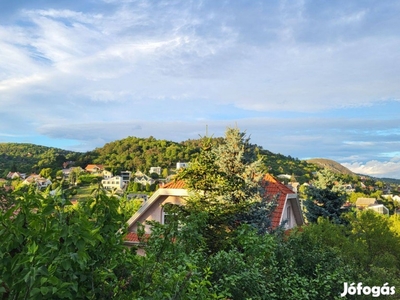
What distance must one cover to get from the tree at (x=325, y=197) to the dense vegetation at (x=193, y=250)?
7.54 m

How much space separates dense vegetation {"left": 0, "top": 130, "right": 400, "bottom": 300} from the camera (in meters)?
2.09

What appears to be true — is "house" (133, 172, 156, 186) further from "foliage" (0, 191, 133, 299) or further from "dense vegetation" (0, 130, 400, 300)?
"foliage" (0, 191, 133, 299)

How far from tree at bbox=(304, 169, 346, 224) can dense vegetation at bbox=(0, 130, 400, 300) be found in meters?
7.54

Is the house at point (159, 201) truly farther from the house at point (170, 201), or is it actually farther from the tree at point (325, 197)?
the tree at point (325, 197)

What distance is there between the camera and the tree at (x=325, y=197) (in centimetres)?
1773

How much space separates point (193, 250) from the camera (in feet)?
16.5

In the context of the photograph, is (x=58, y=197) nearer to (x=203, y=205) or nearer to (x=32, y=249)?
(x=32, y=249)

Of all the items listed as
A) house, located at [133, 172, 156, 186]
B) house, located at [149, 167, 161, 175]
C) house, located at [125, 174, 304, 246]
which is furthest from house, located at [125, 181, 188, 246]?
house, located at [133, 172, 156, 186]

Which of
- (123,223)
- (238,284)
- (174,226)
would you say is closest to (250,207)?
(238,284)

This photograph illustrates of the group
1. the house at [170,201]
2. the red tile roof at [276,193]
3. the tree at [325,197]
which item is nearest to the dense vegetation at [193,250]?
the house at [170,201]

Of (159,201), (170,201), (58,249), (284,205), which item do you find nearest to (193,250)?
(58,249)

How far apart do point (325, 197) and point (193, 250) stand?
47.7 ft

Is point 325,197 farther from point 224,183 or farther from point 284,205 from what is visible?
point 224,183

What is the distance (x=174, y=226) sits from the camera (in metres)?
3.68
